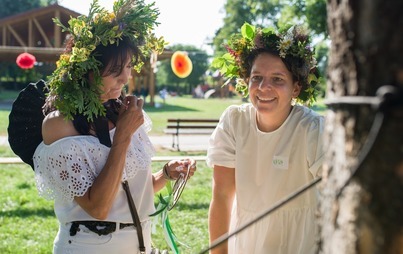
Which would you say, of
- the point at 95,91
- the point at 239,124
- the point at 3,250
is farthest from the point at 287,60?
the point at 3,250

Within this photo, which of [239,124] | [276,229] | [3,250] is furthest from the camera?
[3,250]

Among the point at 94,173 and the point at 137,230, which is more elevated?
the point at 94,173

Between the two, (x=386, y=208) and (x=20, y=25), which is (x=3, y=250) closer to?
(x=386, y=208)

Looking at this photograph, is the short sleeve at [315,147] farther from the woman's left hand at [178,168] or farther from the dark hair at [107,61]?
the dark hair at [107,61]

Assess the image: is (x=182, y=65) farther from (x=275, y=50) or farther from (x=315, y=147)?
(x=315, y=147)

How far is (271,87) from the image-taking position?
2510mm

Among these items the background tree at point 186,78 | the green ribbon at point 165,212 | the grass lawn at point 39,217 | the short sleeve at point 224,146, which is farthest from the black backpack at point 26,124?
the background tree at point 186,78

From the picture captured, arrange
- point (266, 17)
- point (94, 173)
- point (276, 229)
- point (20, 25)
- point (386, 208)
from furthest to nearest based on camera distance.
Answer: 1. point (266, 17)
2. point (20, 25)
3. point (276, 229)
4. point (94, 173)
5. point (386, 208)

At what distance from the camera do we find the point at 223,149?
2643 millimetres

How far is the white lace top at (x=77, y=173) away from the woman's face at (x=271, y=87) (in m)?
0.65

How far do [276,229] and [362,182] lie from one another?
1593 mm

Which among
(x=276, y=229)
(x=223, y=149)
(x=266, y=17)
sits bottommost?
(x=276, y=229)

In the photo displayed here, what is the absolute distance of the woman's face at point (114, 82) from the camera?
226cm

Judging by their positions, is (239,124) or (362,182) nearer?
(362,182)
